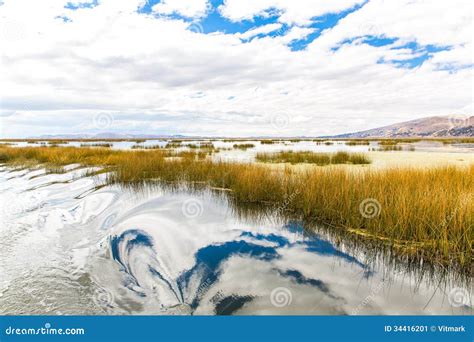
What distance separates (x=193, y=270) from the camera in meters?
4.47

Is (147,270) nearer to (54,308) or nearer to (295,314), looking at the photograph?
(54,308)

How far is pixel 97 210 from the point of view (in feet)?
25.4
